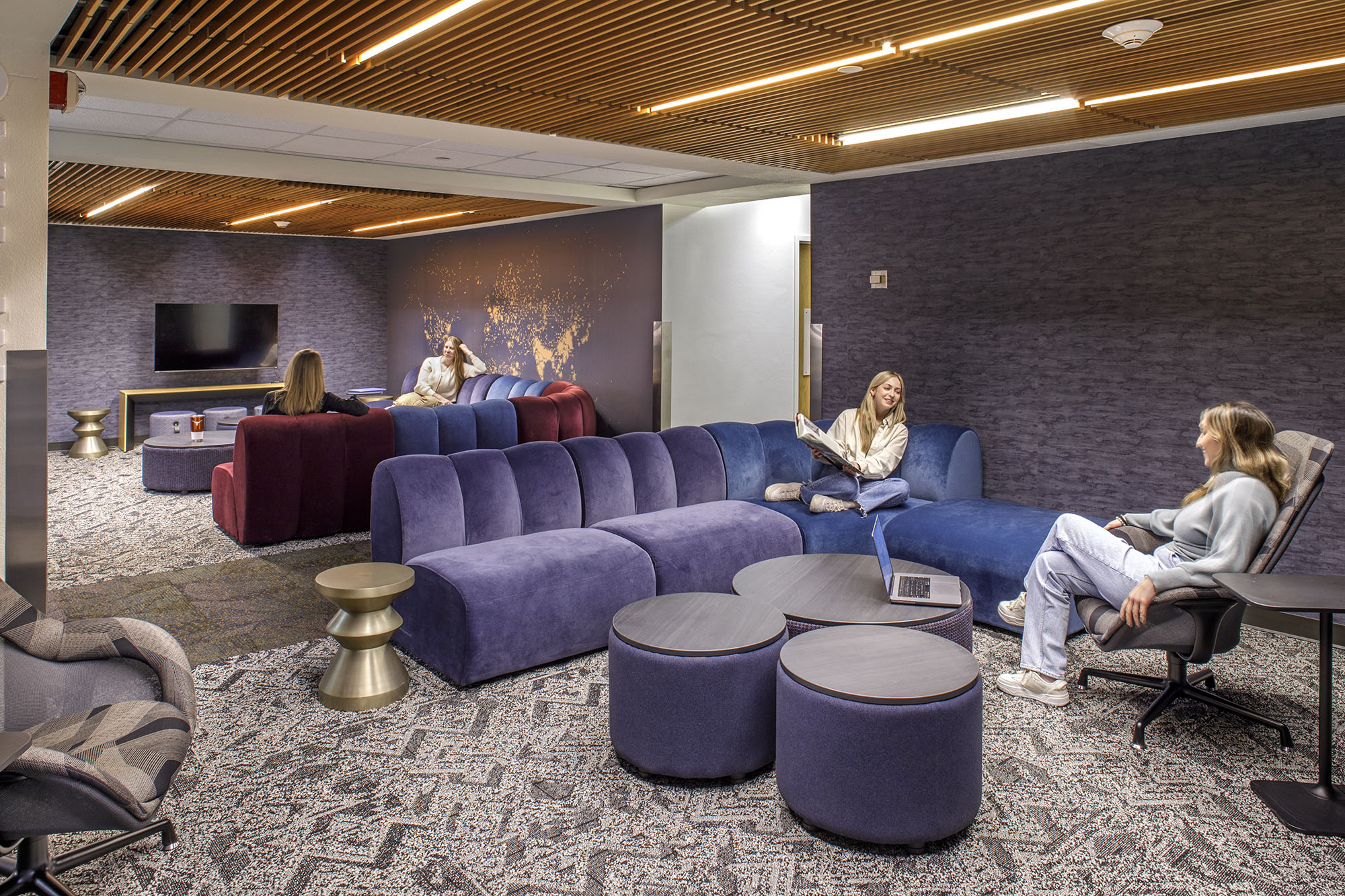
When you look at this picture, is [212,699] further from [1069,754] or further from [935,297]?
[935,297]

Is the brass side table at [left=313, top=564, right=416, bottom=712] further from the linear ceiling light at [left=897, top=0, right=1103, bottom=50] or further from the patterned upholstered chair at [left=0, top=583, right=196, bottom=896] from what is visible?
the linear ceiling light at [left=897, top=0, right=1103, bottom=50]

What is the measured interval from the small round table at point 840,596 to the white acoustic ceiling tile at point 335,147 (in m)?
4.32

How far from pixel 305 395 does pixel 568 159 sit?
2599 mm

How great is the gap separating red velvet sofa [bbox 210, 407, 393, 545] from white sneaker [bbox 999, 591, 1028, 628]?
13.2 feet

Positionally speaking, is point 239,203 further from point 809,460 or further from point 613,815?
point 613,815

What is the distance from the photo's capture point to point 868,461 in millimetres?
5312

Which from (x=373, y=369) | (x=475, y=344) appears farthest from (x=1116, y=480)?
(x=373, y=369)

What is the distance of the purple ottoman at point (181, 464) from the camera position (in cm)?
761

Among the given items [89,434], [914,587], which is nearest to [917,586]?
[914,587]

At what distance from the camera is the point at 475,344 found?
1135 centimetres

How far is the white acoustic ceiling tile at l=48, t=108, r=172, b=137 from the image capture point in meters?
5.31

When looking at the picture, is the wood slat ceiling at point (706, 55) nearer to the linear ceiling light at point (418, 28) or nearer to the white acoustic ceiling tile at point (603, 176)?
the linear ceiling light at point (418, 28)

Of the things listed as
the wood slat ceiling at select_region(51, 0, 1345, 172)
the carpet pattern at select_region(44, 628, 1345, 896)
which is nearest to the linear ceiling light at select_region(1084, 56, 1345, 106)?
the wood slat ceiling at select_region(51, 0, 1345, 172)

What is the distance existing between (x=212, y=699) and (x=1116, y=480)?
15.8 ft
